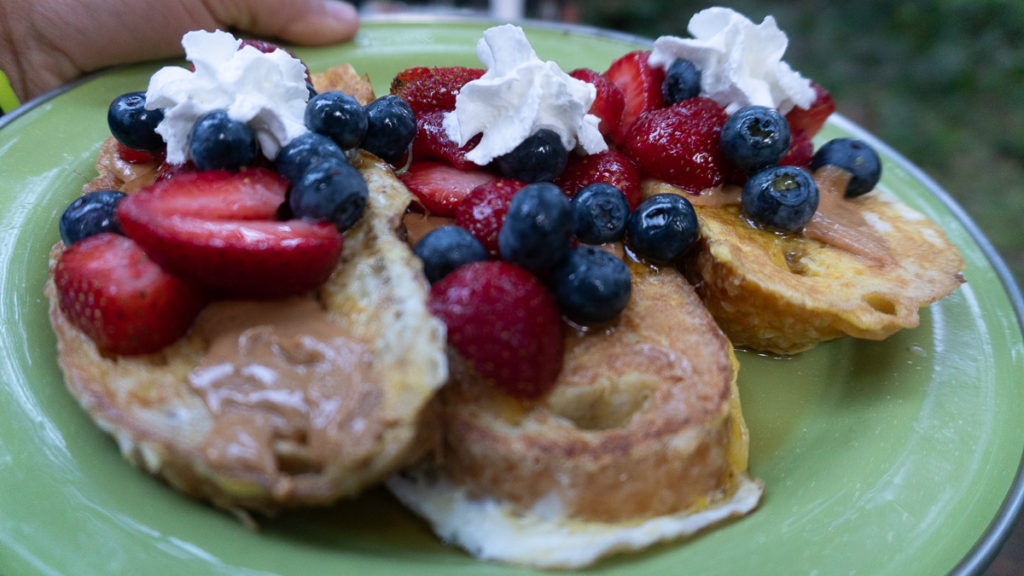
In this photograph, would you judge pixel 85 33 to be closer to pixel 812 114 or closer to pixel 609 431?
pixel 609 431

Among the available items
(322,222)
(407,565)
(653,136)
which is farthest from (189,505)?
(653,136)

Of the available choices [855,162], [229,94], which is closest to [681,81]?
[855,162]

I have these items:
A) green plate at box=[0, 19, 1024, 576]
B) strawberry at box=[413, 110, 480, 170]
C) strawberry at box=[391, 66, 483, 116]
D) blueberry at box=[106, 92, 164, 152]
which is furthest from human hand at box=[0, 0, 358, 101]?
strawberry at box=[413, 110, 480, 170]

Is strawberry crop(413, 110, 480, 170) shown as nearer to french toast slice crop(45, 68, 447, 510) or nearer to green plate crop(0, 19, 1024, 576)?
french toast slice crop(45, 68, 447, 510)

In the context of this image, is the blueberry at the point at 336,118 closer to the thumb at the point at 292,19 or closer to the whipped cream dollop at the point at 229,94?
the whipped cream dollop at the point at 229,94

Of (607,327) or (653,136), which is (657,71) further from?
(607,327)
